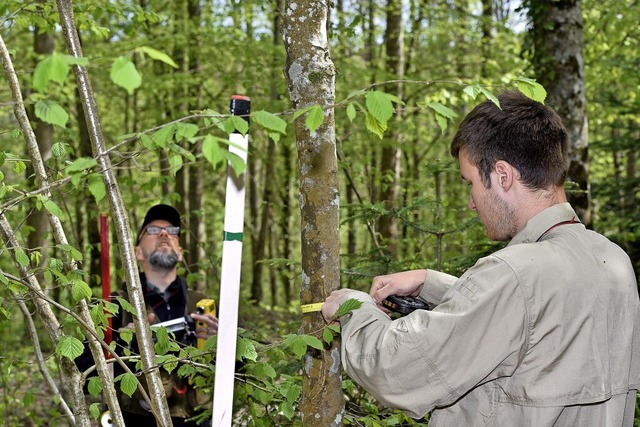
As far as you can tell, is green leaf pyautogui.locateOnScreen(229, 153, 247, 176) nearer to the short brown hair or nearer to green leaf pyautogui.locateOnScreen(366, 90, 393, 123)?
green leaf pyautogui.locateOnScreen(366, 90, 393, 123)

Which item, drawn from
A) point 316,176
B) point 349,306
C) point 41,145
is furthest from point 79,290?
point 41,145

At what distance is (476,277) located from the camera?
2.09 meters

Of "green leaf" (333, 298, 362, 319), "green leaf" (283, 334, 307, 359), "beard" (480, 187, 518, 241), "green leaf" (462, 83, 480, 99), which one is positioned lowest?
"green leaf" (283, 334, 307, 359)

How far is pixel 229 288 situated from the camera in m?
2.06

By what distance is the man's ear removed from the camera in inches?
90.4

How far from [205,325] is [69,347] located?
1.59 m

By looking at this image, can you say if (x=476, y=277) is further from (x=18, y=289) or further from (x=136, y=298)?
(x=18, y=289)

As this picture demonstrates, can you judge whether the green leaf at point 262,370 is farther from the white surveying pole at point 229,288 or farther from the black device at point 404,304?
the white surveying pole at point 229,288

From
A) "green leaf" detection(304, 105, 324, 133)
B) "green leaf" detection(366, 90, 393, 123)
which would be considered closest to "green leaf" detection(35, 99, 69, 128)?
"green leaf" detection(304, 105, 324, 133)

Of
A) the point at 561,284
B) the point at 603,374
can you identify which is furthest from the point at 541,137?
the point at 603,374

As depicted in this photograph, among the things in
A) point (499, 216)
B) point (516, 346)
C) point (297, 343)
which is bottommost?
point (297, 343)

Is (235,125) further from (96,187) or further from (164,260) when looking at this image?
(164,260)

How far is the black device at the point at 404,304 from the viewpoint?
2.52 m

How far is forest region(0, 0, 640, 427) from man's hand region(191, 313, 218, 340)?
22 cm
